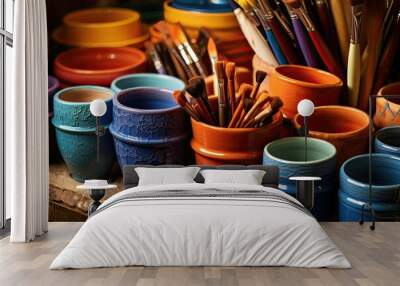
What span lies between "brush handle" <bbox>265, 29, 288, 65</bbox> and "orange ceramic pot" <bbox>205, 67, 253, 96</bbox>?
9.8 inches

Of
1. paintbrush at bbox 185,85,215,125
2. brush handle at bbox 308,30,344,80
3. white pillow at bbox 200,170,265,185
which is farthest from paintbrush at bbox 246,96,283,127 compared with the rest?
brush handle at bbox 308,30,344,80

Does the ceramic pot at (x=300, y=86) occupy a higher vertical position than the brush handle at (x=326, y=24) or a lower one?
lower

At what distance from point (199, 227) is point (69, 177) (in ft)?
4.89

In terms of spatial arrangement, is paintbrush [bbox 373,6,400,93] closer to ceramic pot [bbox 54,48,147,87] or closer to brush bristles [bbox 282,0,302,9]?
brush bristles [bbox 282,0,302,9]

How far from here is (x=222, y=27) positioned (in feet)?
16.7

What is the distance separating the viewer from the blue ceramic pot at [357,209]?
13.7 ft

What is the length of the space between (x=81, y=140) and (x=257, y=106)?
0.92 meters

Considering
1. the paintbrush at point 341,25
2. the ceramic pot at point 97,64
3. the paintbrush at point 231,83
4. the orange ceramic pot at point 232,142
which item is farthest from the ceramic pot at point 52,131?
the paintbrush at point 341,25

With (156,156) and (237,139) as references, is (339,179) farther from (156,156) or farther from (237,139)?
(156,156)

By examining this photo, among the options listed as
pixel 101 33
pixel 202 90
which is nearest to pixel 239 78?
pixel 202 90

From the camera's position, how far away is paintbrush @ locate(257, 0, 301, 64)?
4613mm

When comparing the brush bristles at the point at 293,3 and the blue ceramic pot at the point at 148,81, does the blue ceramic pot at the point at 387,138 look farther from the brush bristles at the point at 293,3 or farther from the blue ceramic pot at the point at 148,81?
the blue ceramic pot at the point at 148,81

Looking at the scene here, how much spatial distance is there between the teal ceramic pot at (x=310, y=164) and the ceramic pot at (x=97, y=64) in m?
1.11

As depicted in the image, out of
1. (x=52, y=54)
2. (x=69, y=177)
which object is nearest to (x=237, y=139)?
(x=69, y=177)
